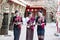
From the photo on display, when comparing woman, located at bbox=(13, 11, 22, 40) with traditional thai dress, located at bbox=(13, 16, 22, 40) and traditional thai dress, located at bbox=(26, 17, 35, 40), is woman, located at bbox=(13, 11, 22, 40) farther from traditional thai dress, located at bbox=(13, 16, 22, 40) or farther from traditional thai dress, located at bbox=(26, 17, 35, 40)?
traditional thai dress, located at bbox=(26, 17, 35, 40)

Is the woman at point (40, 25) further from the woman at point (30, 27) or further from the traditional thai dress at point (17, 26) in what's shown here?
the traditional thai dress at point (17, 26)

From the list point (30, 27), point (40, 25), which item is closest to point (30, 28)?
point (30, 27)

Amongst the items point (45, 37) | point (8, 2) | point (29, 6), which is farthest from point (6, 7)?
point (45, 37)

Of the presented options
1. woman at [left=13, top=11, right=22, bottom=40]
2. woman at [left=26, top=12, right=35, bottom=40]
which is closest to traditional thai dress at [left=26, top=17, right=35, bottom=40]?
woman at [left=26, top=12, right=35, bottom=40]

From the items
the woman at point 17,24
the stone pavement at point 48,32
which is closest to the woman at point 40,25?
the stone pavement at point 48,32

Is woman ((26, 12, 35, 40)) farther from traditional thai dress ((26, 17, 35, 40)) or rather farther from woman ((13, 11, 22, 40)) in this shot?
woman ((13, 11, 22, 40))

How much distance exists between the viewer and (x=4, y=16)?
238cm

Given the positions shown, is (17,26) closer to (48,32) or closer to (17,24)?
(17,24)

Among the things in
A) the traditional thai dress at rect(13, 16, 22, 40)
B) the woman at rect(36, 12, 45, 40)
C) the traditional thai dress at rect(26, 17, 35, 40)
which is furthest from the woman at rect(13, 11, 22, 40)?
the woman at rect(36, 12, 45, 40)

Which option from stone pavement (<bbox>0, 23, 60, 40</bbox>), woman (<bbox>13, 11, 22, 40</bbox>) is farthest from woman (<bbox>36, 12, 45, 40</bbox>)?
woman (<bbox>13, 11, 22, 40</bbox>)

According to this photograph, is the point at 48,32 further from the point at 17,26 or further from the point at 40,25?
the point at 17,26

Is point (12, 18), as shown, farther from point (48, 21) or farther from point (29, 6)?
point (48, 21)

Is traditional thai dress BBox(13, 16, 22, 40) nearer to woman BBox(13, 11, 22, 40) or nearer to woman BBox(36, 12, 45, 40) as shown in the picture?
woman BBox(13, 11, 22, 40)

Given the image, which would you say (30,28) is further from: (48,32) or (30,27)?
(48,32)
